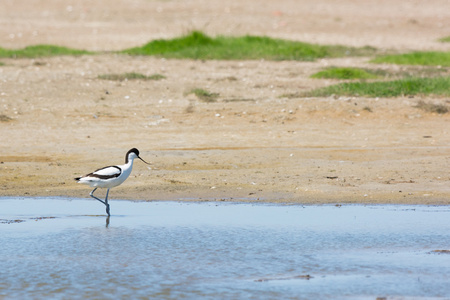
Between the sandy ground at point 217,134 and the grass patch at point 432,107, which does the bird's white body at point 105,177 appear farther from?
the grass patch at point 432,107

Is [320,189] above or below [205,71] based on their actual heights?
below

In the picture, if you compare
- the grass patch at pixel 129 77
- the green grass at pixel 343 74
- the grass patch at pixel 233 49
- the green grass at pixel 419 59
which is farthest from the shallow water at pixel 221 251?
the green grass at pixel 419 59

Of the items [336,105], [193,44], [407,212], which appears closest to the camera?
[407,212]

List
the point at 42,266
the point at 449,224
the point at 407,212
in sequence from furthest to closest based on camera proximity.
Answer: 1. the point at 407,212
2. the point at 449,224
3. the point at 42,266

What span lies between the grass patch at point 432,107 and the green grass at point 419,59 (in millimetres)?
6438

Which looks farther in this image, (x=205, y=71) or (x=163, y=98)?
(x=205, y=71)

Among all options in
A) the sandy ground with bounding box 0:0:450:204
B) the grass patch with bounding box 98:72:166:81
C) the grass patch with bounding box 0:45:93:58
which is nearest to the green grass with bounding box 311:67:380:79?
the sandy ground with bounding box 0:0:450:204

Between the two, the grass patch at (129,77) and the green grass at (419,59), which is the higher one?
the green grass at (419,59)

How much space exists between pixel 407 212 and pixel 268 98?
7.09m

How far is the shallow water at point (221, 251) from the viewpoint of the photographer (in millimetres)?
6129

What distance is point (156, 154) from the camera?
11805mm

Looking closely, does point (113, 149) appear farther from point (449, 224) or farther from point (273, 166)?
point (449, 224)

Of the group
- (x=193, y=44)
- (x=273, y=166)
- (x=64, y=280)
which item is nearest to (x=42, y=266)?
(x=64, y=280)

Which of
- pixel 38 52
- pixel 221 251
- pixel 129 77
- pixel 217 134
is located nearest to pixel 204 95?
pixel 129 77
